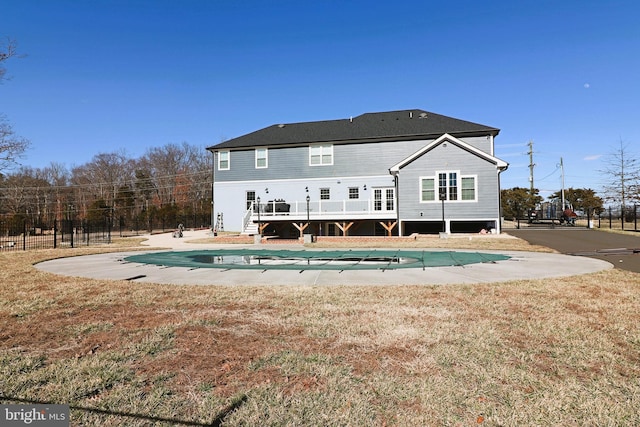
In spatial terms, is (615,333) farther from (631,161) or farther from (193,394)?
(631,161)

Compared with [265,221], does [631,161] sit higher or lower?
higher

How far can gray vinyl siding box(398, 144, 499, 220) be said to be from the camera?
66.3ft

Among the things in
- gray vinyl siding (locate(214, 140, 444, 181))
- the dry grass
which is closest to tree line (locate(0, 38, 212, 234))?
gray vinyl siding (locate(214, 140, 444, 181))

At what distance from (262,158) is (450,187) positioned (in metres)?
14.4

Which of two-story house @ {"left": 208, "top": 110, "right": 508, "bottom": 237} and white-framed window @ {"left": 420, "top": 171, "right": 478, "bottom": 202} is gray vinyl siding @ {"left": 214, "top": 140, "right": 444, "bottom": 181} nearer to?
two-story house @ {"left": 208, "top": 110, "right": 508, "bottom": 237}

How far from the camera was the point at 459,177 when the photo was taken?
20.6 meters

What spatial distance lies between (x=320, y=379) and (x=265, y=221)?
20.2 m

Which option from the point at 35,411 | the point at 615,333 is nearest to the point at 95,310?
the point at 35,411

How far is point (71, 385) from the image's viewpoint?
2727 mm

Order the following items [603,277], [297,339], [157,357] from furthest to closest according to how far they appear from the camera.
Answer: [603,277] < [297,339] < [157,357]

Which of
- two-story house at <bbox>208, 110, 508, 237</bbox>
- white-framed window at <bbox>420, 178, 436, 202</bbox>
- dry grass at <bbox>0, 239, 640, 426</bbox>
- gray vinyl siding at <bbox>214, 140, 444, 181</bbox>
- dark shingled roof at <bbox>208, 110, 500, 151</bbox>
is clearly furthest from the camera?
gray vinyl siding at <bbox>214, 140, 444, 181</bbox>

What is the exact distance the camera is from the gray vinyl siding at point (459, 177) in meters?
20.2

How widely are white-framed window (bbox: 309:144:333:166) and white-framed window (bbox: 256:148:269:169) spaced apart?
362 centimetres

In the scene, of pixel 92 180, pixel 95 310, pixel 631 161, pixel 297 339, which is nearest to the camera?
pixel 297 339
